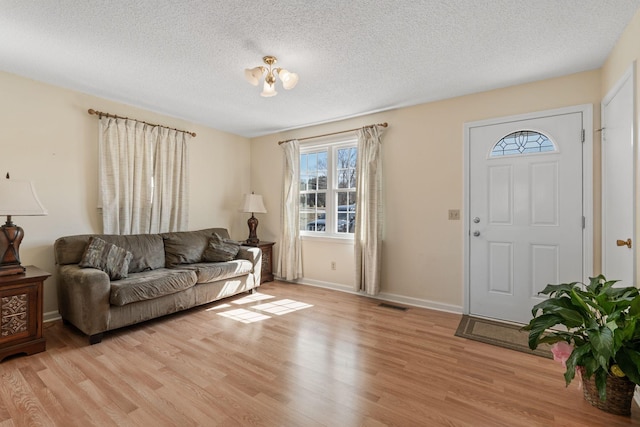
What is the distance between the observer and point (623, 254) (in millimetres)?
2072

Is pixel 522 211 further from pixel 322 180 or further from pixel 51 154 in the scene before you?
pixel 51 154

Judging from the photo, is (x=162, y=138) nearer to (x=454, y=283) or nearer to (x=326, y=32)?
(x=326, y=32)

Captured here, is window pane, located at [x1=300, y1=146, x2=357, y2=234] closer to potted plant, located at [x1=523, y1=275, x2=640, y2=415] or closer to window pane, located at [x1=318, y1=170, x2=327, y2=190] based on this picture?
window pane, located at [x1=318, y1=170, x2=327, y2=190]

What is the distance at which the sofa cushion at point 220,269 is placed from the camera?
10.6 ft

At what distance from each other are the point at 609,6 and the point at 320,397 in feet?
10.0

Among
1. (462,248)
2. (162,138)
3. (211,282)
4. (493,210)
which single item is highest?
(162,138)

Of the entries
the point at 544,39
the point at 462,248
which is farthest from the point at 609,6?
the point at 462,248

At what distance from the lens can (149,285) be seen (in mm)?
2736

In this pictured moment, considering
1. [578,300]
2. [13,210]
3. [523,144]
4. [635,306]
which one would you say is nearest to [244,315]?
[13,210]

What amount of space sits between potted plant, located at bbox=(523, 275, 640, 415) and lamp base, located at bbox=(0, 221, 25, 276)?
3.83 metres

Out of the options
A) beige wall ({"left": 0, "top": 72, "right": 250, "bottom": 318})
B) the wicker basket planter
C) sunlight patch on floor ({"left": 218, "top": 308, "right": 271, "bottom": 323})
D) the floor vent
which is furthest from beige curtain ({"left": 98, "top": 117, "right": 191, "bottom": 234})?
the wicker basket planter

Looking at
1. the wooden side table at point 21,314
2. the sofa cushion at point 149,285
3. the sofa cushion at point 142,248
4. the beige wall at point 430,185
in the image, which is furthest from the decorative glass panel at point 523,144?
the wooden side table at point 21,314

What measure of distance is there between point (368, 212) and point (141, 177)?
9.54 feet

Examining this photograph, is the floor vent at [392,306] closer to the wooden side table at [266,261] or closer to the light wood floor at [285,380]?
the light wood floor at [285,380]
